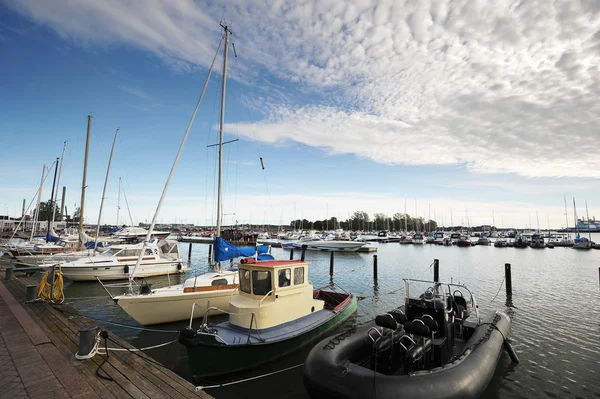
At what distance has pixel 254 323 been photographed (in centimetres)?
870

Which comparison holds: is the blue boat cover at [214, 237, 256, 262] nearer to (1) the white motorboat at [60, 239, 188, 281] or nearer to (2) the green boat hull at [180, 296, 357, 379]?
(2) the green boat hull at [180, 296, 357, 379]

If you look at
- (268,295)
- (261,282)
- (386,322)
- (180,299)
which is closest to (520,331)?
(386,322)

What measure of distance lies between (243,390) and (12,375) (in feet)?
15.5

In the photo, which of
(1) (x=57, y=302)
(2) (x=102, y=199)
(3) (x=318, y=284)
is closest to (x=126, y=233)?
(2) (x=102, y=199)

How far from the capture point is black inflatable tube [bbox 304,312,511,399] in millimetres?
5352

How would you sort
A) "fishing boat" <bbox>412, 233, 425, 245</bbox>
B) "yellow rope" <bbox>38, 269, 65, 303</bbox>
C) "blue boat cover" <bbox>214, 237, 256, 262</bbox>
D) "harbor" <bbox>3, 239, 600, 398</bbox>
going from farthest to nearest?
"fishing boat" <bbox>412, 233, 425, 245</bbox>, "blue boat cover" <bbox>214, 237, 256, 262</bbox>, "yellow rope" <bbox>38, 269, 65, 303</bbox>, "harbor" <bbox>3, 239, 600, 398</bbox>

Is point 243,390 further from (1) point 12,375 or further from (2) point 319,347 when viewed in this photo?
(1) point 12,375

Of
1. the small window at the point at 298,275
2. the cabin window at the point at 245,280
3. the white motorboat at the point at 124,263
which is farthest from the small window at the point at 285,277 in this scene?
the white motorboat at the point at 124,263

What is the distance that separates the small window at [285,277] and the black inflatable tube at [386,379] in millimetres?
2728

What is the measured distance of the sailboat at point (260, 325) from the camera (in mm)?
7715

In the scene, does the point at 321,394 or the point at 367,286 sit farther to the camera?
the point at 367,286

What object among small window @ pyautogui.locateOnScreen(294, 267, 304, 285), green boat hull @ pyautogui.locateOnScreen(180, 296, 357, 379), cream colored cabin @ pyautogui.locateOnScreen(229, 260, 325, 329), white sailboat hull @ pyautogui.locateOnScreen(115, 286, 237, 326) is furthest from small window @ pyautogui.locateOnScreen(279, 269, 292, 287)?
white sailboat hull @ pyautogui.locateOnScreen(115, 286, 237, 326)

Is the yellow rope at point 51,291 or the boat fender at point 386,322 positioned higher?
the boat fender at point 386,322

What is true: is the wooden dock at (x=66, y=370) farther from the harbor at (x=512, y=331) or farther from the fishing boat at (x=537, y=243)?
the fishing boat at (x=537, y=243)
